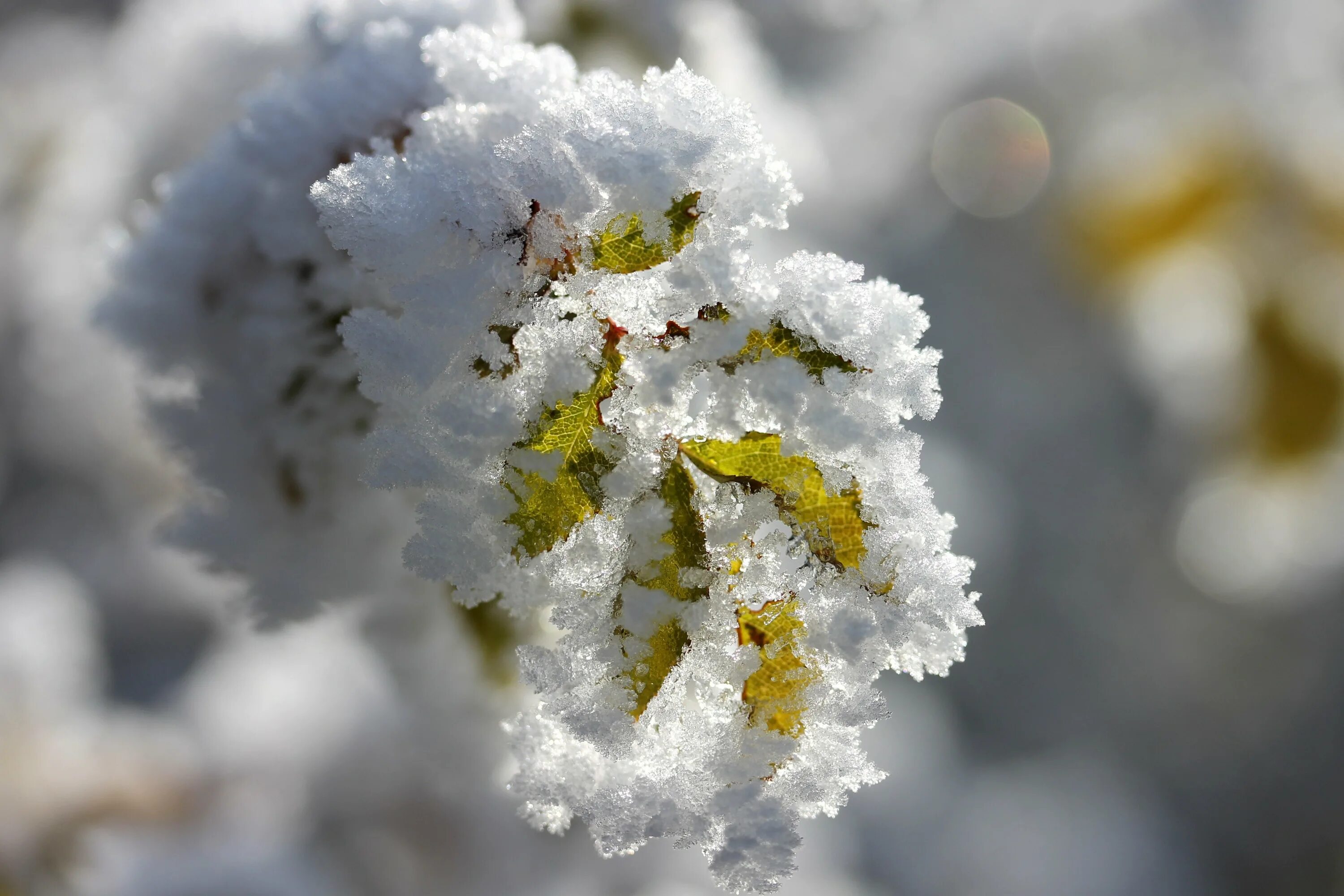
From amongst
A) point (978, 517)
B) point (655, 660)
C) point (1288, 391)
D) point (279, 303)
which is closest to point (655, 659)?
point (655, 660)

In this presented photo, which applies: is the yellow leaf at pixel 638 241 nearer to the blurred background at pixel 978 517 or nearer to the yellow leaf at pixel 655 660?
the yellow leaf at pixel 655 660

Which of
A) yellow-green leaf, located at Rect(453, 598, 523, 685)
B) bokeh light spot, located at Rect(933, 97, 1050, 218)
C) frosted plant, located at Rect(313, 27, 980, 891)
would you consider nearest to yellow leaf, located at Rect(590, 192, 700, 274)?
frosted plant, located at Rect(313, 27, 980, 891)

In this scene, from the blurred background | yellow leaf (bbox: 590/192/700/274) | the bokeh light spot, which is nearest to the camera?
yellow leaf (bbox: 590/192/700/274)

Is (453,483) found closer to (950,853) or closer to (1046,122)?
(950,853)

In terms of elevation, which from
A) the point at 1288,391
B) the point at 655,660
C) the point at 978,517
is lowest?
the point at 655,660

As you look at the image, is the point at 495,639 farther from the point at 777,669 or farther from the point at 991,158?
the point at 991,158

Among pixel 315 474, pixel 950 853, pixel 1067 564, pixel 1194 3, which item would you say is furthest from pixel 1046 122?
pixel 315 474

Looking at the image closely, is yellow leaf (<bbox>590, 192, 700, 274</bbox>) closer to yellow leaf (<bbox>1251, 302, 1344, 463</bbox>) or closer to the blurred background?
the blurred background
